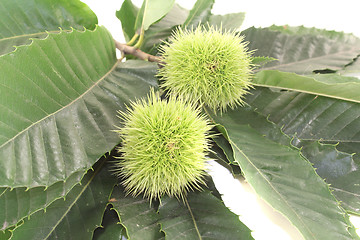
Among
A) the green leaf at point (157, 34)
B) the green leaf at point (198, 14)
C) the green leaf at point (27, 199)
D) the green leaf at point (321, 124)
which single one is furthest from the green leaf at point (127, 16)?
the green leaf at point (27, 199)

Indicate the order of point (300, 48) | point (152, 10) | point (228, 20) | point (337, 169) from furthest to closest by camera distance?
point (228, 20)
point (300, 48)
point (152, 10)
point (337, 169)

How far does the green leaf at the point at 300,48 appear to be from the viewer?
2.93 feet

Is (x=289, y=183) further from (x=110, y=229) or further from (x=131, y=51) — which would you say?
(x=131, y=51)

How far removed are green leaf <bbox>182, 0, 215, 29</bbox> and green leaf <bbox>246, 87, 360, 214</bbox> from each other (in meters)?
0.25

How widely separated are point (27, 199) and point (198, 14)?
1.95 ft

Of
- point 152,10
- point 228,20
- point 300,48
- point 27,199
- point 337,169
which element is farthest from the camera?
point 228,20

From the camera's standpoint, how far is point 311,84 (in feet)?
2.23

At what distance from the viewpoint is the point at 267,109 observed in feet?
2.48

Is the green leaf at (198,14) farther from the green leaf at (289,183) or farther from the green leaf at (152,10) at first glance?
the green leaf at (289,183)

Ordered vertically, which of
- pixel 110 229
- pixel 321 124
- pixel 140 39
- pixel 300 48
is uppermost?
pixel 300 48

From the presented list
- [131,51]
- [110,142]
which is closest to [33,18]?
[131,51]

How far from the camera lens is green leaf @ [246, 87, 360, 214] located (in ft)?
2.16

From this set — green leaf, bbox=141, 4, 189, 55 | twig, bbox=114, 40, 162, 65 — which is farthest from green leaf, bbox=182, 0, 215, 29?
twig, bbox=114, 40, 162, 65

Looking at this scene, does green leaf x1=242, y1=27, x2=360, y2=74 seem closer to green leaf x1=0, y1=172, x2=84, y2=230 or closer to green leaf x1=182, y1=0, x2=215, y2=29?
green leaf x1=182, y1=0, x2=215, y2=29
